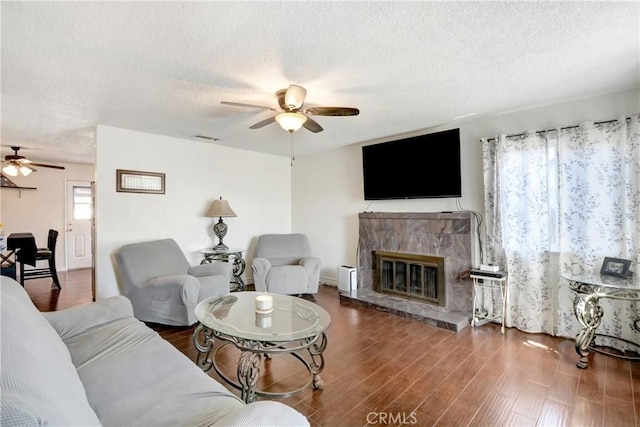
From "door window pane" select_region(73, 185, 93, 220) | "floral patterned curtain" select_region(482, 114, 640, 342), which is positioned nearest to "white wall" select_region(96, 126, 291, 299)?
"floral patterned curtain" select_region(482, 114, 640, 342)

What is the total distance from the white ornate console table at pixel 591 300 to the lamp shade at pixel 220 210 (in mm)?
4009

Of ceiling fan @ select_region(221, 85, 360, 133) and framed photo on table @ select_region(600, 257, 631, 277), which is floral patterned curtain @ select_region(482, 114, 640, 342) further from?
ceiling fan @ select_region(221, 85, 360, 133)

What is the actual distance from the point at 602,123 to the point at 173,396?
3.87 metres

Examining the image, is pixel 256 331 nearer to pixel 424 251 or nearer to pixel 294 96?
pixel 294 96

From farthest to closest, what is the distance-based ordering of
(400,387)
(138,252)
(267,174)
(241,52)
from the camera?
1. (267,174)
2. (138,252)
3. (400,387)
4. (241,52)

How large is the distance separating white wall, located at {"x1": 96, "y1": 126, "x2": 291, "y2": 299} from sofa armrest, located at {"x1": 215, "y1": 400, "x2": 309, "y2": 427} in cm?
361

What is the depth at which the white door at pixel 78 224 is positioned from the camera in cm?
656

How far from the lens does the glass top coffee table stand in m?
1.87

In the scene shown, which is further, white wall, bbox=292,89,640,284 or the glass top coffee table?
white wall, bbox=292,89,640,284

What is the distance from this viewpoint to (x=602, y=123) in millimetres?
2740

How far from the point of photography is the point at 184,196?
14.6ft

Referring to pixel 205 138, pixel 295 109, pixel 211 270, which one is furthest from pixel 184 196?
pixel 295 109

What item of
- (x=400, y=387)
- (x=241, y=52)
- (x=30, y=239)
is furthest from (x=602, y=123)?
(x=30, y=239)

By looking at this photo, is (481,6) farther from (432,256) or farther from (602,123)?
(432,256)
